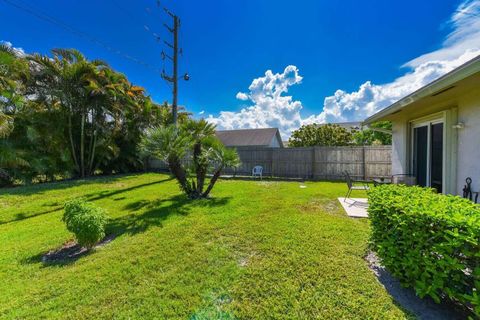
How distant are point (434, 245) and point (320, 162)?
1062 cm

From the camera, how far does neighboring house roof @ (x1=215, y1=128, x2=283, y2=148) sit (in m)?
24.0

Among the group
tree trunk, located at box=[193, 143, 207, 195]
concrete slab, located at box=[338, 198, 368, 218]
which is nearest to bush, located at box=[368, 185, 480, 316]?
concrete slab, located at box=[338, 198, 368, 218]

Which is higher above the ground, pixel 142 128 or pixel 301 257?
pixel 142 128

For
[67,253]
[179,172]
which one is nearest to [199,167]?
[179,172]

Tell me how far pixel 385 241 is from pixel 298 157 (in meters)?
10.3

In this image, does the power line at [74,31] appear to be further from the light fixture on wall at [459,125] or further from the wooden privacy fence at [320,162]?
the light fixture on wall at [459,125]

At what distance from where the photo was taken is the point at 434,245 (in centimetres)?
198

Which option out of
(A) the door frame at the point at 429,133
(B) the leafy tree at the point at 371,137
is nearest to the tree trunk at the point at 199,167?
(A) the door frame at the point at 429,133

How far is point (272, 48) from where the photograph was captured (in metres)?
11.0

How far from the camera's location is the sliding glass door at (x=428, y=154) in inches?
212

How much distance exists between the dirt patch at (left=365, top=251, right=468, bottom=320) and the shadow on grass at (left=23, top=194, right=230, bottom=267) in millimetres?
4268

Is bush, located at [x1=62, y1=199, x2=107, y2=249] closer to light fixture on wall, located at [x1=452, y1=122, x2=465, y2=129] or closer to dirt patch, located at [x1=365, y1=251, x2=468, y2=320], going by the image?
dirt patch, located at [x1=365, y1=251, x2=468, y2=320]

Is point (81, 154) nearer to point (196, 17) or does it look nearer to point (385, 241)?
point (196, 17)

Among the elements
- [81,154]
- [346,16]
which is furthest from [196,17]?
[81,154]
